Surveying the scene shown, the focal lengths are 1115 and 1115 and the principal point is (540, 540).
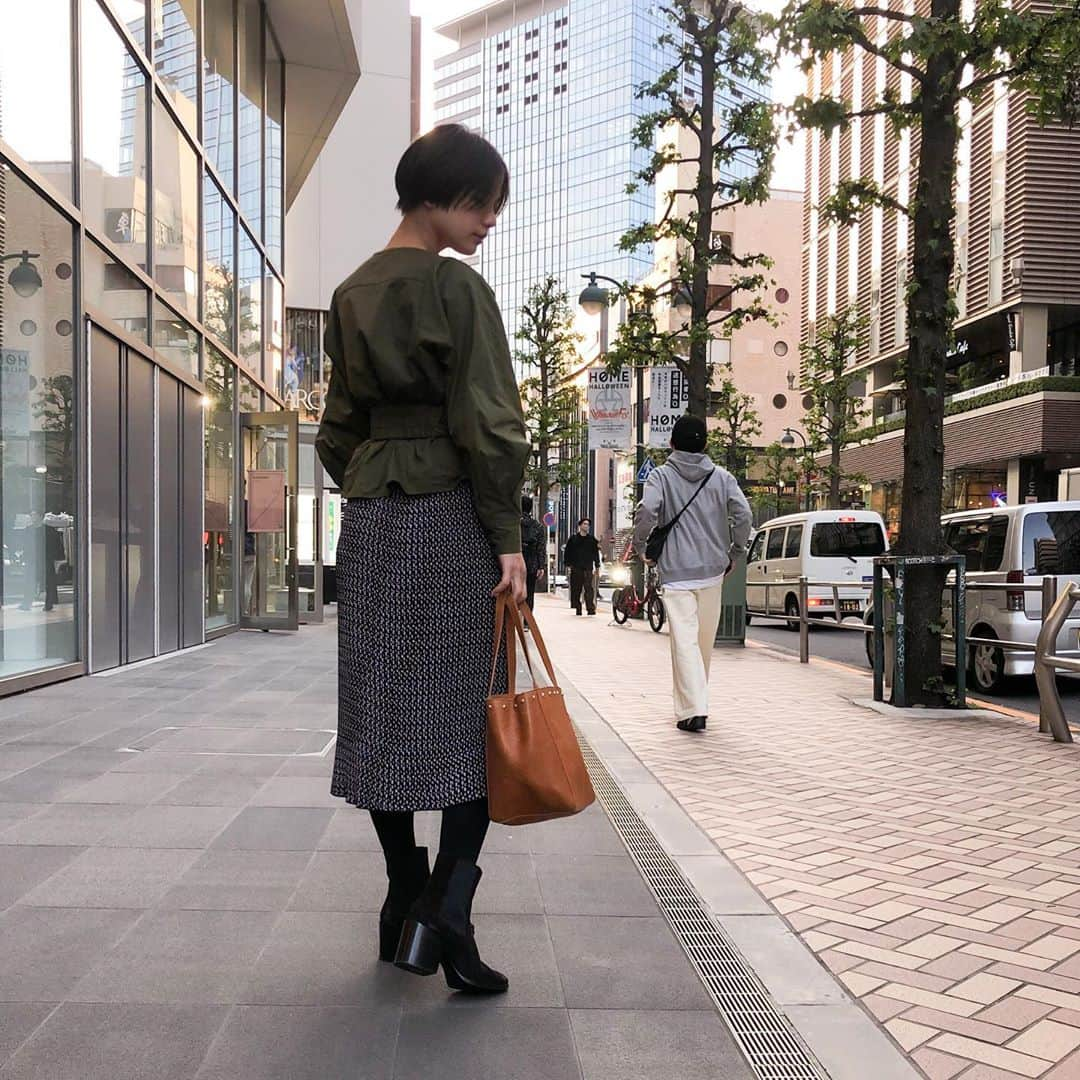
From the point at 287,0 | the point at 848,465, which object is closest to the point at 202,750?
the point at 287,0

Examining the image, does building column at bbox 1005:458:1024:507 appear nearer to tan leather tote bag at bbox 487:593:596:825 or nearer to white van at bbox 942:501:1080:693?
white van at bbox 942:501:1080:693

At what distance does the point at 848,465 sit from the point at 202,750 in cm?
3572

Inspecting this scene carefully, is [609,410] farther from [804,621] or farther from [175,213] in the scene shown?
[175,213]

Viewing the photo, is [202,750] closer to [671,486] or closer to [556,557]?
[671,486]

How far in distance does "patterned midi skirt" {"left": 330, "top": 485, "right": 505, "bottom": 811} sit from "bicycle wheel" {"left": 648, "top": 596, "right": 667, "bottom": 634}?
14786 mm

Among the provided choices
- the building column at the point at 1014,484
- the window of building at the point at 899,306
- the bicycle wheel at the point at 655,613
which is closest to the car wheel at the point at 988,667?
the bicycle wheel at the point at 655,613

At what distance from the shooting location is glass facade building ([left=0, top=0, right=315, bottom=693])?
24.8 ft

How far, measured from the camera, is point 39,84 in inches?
312

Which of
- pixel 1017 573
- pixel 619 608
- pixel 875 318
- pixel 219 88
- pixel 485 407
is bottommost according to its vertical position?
pixel 619 608

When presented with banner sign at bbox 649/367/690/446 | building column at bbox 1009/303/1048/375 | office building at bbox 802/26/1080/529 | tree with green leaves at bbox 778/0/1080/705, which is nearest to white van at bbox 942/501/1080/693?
tree with green leaves at bbox 778/0/1080/705

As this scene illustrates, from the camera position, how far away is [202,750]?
18.1ft

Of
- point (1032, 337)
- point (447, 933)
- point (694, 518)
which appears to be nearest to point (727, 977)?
point (447, 933)

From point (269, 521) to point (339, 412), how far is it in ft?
41.1

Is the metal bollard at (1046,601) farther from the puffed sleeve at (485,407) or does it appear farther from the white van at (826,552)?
the white van at (826,552)
